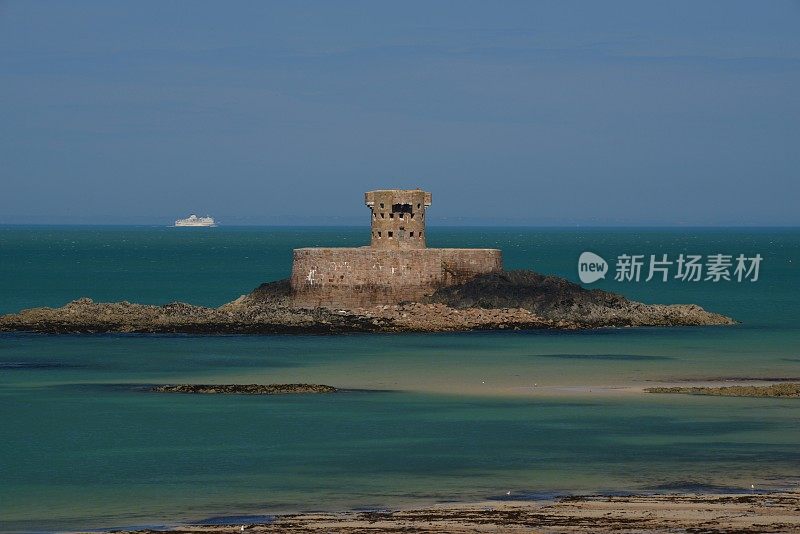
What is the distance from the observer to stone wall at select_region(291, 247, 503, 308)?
5584 centimetres

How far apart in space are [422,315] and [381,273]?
2.27 m

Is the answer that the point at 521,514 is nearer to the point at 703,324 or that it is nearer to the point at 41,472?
the point at 41,472

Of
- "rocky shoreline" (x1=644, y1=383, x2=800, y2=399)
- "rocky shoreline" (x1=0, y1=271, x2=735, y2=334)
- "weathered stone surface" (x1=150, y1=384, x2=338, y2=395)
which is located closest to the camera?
"rocky shoreline" (x1=644, y1=383, x2=800, y2=399)

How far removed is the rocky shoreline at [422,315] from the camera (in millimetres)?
53062

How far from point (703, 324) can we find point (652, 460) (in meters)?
32.5

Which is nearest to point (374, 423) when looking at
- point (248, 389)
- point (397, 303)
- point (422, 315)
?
point (248, 389)

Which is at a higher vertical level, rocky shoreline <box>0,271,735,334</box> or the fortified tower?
the fortified tower

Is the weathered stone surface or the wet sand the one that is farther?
the weathered stone surface

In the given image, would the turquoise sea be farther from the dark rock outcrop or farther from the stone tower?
the stone tower

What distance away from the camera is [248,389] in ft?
116

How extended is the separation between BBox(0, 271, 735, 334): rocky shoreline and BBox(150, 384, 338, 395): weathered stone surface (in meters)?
16.3

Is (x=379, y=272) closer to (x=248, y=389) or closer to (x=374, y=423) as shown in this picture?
(x=248, y=389)

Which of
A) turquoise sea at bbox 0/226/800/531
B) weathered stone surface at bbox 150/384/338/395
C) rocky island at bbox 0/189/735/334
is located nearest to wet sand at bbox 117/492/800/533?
turquoise sea at bbox 0/226/800/531

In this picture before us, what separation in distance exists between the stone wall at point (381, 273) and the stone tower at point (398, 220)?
6.06ft
